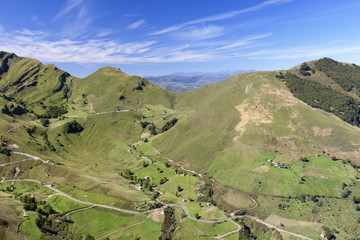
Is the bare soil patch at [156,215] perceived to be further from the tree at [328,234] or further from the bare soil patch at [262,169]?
the tree at [328,234]

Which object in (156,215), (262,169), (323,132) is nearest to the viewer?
(156,215)

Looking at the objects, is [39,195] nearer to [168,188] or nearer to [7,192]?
[7,192]

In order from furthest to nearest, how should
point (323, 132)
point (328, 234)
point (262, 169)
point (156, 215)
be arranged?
point (323, 132) → point (262, 169) → point (156, 215) → point (328, 234)

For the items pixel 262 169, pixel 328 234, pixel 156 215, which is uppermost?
pixel 262 169

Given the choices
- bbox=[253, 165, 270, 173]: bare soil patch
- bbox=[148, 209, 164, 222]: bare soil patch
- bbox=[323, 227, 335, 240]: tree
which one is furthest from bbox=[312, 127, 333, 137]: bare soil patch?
bbox=[148, 209, 164, 222]: bare soil patch

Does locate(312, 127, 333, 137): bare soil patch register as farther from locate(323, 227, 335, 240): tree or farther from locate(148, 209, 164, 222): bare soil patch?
locate(148, 209, 164, 222): bare soil patch

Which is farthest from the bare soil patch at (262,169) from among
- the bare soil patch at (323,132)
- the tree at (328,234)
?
the bare soil patch at (323,132)

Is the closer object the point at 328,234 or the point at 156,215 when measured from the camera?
the point at 328,234

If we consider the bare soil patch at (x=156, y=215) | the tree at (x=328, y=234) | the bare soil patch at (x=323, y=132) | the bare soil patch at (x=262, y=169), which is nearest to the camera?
the tree at (x=328, y=234)

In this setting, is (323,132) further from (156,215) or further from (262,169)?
(156,215)

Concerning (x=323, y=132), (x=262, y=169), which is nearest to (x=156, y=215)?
(x=262, y=169)

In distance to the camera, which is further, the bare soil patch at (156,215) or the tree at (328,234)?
the bare soil patch at (156,215)
